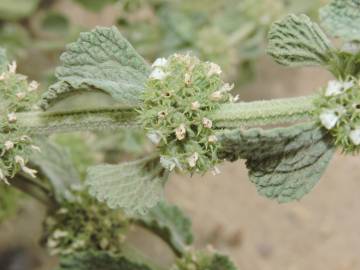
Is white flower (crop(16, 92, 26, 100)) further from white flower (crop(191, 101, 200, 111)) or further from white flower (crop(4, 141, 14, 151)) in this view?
white flower (crop(191, 101, 200, 111))

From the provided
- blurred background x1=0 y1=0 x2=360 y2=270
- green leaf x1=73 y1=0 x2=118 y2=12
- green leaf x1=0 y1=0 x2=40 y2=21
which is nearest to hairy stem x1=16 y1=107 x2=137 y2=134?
blurred background x1=0 y1=0 x2=360 y2=270

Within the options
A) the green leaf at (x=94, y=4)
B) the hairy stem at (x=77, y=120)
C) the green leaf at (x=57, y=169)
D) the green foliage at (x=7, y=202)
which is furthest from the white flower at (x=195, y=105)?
the green leaf at (x=94, y=4)

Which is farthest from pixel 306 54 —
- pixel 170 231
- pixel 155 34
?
pixel 155 34

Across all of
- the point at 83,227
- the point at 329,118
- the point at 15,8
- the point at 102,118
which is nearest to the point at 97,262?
the point at 83,227

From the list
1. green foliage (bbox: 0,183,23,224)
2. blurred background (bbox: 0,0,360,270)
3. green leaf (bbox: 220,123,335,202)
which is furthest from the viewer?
blurred background (bbox: 0,0,360,270)

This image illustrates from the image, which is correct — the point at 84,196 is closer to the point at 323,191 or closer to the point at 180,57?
the point at 180,57

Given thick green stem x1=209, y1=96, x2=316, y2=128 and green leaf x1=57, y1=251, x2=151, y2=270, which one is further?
green leaf x1=57, y1=251, x2=151, y2=270

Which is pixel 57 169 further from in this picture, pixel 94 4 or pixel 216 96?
pixel 94 4
